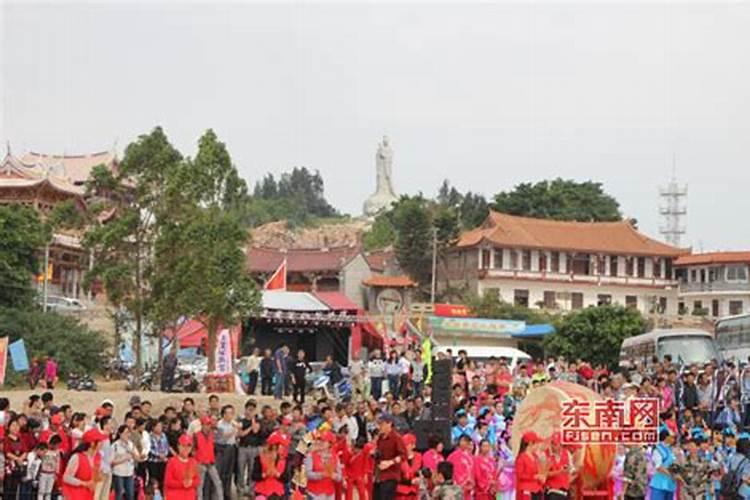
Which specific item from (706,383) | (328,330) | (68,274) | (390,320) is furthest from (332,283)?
(706,383)

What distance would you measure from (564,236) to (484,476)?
60671 mm

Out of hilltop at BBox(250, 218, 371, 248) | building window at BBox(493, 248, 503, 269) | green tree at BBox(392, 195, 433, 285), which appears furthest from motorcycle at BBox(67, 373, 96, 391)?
hilltop at BBox(250, 218, 371, 248)

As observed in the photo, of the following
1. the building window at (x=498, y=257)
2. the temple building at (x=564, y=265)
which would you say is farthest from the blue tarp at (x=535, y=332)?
the building window at (x=498, y=257)

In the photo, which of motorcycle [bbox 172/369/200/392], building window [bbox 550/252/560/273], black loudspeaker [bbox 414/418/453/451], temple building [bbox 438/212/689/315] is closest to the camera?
black loudspeaker [bbox 414/418/453/451]

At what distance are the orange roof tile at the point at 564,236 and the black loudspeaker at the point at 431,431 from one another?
55487 millimetres

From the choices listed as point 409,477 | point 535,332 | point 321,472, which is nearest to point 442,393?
point 409,477

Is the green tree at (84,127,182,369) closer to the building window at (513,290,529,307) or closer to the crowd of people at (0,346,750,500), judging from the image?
the crowd of people at (0,346,750,500)

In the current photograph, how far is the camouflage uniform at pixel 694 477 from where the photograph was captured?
56.9 feet

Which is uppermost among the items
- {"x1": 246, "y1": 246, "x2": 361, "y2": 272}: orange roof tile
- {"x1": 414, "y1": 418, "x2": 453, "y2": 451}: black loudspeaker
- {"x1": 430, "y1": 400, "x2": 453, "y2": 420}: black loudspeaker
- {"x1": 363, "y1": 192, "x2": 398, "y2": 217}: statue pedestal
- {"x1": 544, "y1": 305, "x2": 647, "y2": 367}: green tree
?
{"x1": 363, "y1": 192, "x2": 398, "y2": 217}: statue pedestal

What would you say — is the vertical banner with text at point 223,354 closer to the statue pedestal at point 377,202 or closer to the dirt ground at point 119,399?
the dirt ground at point 119,399

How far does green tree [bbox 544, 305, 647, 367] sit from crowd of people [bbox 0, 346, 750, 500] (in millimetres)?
37013

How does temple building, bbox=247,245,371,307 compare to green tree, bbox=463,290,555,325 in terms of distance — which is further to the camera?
temple building, bbox=247,245,371,307

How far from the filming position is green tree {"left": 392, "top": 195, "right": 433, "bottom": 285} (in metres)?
73.0

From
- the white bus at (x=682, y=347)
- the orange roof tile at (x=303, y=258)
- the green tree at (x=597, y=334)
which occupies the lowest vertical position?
the white bus at (x=682, y=347)
